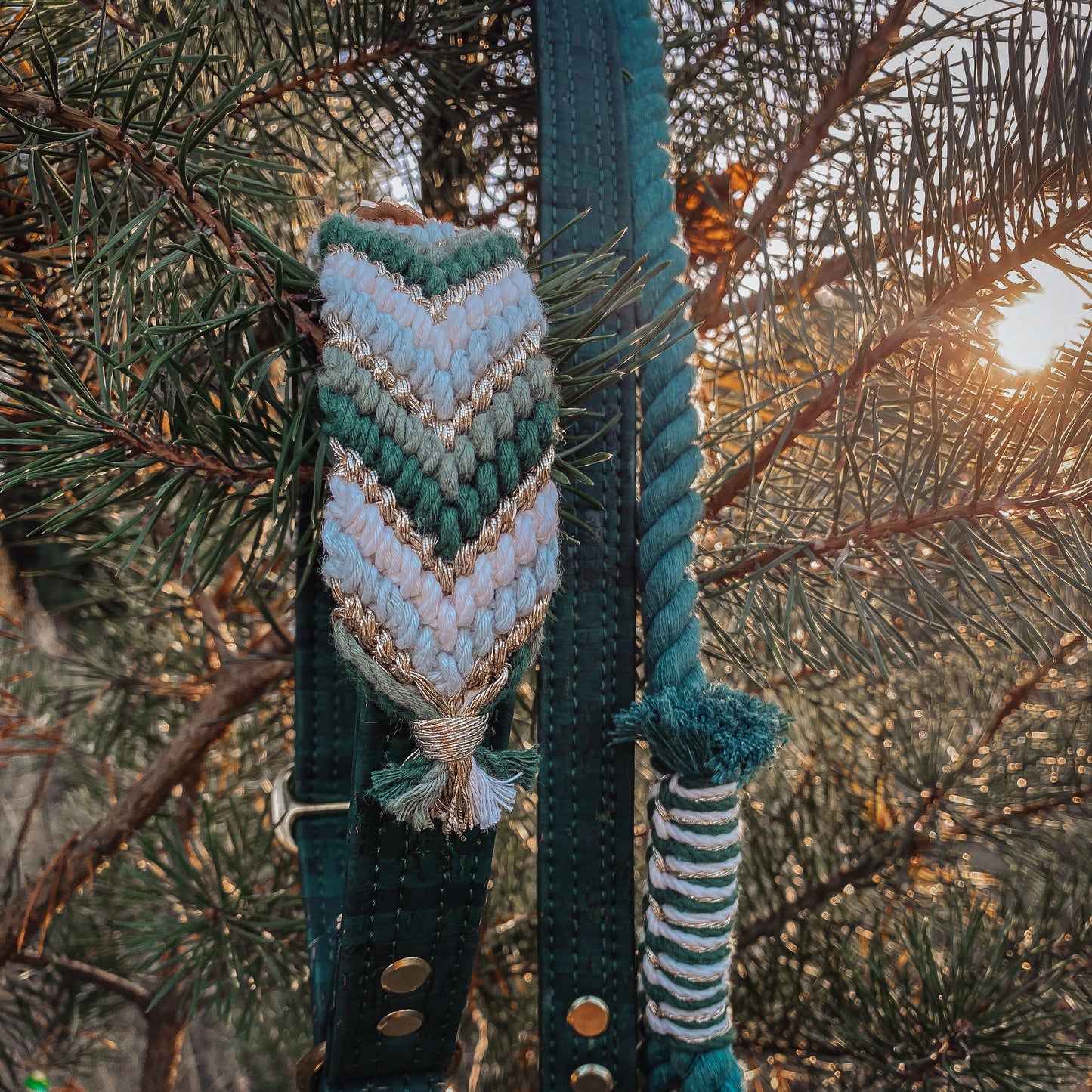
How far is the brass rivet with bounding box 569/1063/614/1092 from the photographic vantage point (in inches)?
12.9

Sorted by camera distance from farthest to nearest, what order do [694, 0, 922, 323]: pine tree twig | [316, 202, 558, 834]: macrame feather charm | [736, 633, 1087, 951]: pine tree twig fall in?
[736, 633, 1087, 951]: pine tree twig
[694, 0, 922, 323]: pine tree twig
[316, 202, 558, 834]: macrame feather charm

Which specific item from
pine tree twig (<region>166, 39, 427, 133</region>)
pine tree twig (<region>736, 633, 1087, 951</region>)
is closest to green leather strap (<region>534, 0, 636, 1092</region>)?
pine tree twig (<region>166, 39, 427, 133</region>)

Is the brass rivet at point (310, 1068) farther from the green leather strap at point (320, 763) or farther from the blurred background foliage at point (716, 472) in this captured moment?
the blurred background foliage at point (716, 472)

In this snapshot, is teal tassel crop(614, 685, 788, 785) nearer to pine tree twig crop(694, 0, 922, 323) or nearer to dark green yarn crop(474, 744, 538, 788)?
dark green yarn crop(474, 744, 538, 788)

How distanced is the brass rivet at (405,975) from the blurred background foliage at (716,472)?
0.53 ft

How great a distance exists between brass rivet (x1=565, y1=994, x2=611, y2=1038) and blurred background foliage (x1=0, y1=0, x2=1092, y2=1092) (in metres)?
0.16

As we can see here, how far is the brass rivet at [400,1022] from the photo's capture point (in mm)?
308

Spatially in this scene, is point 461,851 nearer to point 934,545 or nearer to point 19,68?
point 934,545

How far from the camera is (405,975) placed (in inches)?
11.9

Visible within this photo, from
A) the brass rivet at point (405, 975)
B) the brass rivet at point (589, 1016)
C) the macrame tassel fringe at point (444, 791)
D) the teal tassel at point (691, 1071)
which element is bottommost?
the teal tassel at point (691, 1071)

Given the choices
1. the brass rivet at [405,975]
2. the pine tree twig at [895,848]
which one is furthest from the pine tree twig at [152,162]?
the pine tree twig at [895,848]

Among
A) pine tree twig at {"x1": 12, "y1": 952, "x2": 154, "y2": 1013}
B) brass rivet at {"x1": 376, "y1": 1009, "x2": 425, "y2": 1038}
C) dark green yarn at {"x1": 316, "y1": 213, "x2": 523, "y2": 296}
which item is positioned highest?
dark green yarn at {"x1": 316, "y1": 213, "x2": 523, "y2": 296}

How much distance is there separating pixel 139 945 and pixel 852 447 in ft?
1.61

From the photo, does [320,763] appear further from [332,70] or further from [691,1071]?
[332,70]
